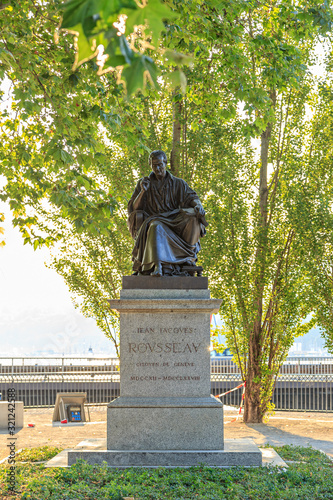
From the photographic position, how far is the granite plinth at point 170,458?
6.30m

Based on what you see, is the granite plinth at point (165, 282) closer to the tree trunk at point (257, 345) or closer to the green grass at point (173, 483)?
the green grass at point (173, 483)

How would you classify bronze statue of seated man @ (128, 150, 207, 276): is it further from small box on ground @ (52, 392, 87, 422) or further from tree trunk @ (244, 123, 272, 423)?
Result: small box on ground @ (52, 392, 87, 422)

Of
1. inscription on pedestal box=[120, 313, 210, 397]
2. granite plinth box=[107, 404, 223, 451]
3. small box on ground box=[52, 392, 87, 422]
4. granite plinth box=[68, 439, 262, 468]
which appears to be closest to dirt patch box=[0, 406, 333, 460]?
small box on ground box=[52, 392, 87, 422]

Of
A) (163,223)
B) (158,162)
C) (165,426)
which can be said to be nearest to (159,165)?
(158,162)

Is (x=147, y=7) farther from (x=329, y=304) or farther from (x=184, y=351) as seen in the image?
(x=329, y=304)

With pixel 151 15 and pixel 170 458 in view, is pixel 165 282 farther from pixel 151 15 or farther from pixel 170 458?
pixel 151 15

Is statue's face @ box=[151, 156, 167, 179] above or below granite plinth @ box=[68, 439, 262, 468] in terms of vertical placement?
above

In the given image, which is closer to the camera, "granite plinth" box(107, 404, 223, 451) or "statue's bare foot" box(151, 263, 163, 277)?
"granite plinth" box(107, 404, 223, 451)

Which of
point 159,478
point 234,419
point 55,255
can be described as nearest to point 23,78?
point 159,478

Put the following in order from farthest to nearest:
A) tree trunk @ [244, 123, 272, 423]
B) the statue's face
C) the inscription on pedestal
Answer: tree trunk @ [244, 123, 272, 423] < the statue's face < the inscription on pedestal

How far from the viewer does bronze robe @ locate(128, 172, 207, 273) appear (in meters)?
7.18

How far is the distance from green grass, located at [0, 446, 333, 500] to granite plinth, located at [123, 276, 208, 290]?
86.3 inches

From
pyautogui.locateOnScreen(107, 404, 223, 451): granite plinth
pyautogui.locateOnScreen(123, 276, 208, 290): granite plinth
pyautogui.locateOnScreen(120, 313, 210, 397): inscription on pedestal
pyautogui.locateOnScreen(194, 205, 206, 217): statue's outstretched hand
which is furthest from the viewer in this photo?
pyautogui.locateOnScreen(194, 205, 206, 217): statue's outstretched hand

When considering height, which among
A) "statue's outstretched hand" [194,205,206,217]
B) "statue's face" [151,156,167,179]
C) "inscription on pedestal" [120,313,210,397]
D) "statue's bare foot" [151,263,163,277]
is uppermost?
"statue's face" [151,156,167,179]
